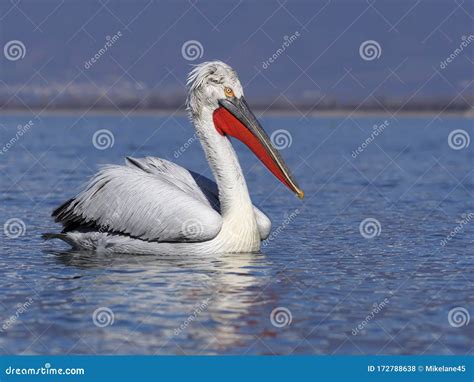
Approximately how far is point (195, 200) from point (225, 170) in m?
0.51

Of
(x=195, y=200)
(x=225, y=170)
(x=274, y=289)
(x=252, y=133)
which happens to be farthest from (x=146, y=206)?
(x=274, y=289)

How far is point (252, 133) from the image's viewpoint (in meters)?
8.66

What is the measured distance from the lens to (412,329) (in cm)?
628

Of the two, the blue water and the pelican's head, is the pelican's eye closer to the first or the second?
the pelican's head

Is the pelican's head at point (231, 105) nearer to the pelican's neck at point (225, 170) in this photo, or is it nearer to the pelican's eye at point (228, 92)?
the pelican's eye at point (228, 92)

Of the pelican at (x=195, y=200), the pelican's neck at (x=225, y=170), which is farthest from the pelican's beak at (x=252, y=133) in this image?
the pelican's neck at (x=225, y=170)

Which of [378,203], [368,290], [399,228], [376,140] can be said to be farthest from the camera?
[376,140]

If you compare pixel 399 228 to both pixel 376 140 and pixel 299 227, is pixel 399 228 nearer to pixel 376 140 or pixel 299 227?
pixel 299 227

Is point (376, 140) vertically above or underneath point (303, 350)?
above

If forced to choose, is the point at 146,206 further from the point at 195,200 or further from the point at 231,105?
the point at 231,105

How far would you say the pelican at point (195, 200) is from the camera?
832 centimetres

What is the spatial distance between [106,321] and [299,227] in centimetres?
457

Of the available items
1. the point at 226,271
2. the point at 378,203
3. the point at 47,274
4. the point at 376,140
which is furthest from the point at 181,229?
the point at 376,140

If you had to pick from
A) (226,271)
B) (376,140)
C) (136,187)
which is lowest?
Answer: (226,271)
